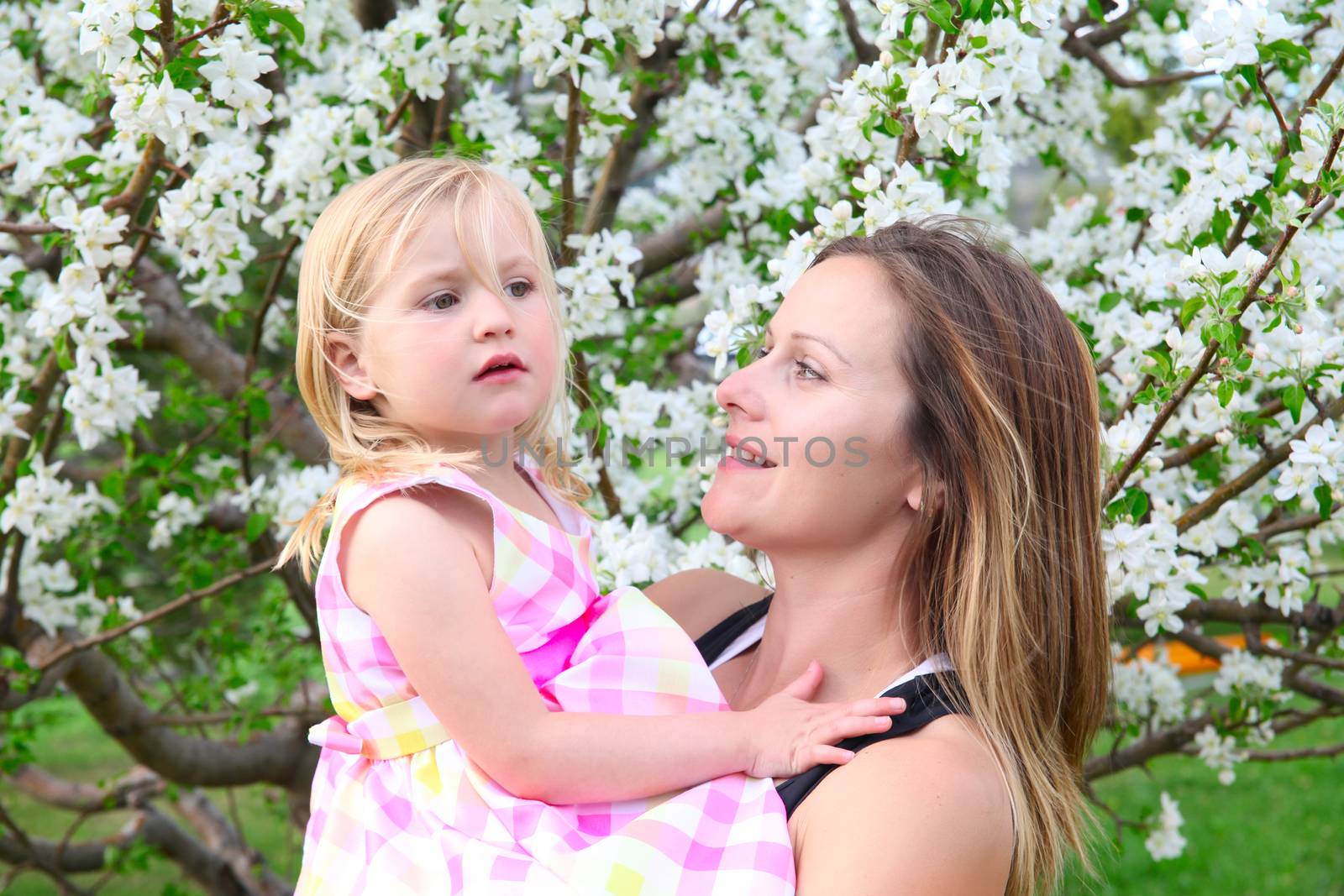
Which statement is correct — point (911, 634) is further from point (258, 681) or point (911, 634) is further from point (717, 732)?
point (258, 681)

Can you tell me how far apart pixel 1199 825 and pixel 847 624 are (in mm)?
5078

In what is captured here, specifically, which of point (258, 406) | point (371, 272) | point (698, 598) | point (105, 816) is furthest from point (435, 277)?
point (105, 816)

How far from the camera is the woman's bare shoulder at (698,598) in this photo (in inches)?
88.0

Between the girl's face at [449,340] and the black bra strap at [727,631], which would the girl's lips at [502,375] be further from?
the black bra strap at [727,631]

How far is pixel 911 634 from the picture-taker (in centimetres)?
189

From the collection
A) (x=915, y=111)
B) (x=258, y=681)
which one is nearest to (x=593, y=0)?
(x=915, y=111)

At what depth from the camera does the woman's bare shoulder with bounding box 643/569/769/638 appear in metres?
2.23

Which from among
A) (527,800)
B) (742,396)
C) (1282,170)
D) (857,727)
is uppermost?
(1282,170)

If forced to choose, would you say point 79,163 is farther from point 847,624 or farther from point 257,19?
point 847,624

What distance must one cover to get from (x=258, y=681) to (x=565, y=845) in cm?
323

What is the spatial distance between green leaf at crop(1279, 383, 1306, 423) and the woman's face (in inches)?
26.6

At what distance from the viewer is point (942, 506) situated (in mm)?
1867

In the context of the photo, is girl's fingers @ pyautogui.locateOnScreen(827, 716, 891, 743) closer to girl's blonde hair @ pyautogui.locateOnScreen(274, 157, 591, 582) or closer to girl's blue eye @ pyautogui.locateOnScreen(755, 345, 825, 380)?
girl's blue eye @ pyautogui.locateOnScreen(755, 345, 825, 380)

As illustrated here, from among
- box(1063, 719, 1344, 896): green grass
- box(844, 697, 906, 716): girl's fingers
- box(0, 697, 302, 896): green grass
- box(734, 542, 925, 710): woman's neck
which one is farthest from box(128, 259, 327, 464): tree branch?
box(1063, 719, 1344, 896): green grass
